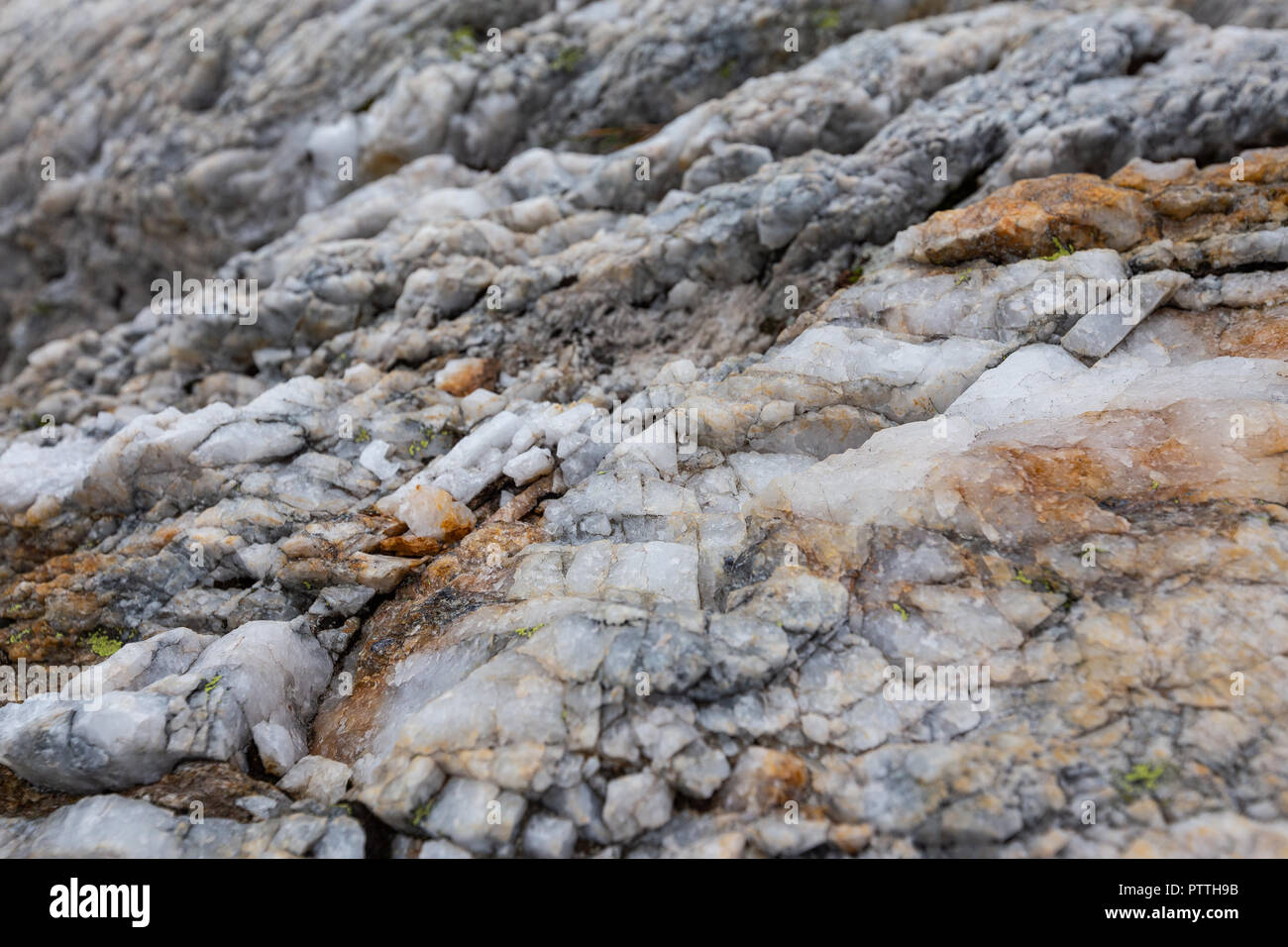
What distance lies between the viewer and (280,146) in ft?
57.9

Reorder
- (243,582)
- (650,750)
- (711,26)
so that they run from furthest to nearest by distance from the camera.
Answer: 1. (711,26)
2. (243,582)
3. (650,750)

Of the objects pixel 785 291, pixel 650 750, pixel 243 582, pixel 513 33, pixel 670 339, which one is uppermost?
pixel 513 33

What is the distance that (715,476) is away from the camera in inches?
319

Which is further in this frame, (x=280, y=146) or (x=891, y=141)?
(x=280, y=146)

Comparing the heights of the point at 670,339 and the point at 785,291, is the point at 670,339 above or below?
below

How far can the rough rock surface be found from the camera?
5234 mm

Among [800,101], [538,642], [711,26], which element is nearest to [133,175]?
[711,26]

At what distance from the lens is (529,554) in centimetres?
747

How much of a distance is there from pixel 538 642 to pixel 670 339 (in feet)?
22.1

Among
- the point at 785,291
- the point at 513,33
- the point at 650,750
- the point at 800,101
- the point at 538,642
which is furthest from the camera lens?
the point at 513,33

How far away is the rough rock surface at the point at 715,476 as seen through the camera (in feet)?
17.2

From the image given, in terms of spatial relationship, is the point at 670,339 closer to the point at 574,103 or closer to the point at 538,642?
the point at 538,642
